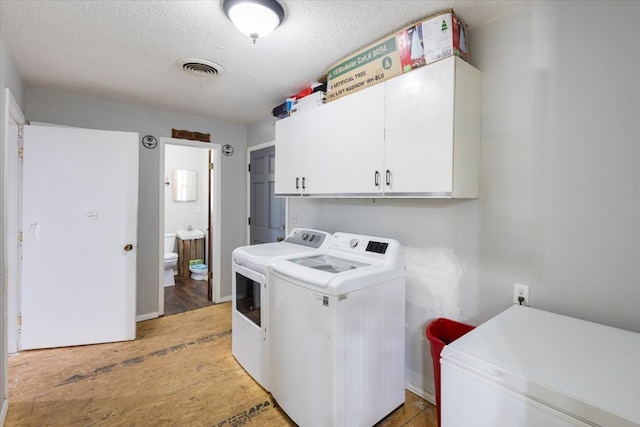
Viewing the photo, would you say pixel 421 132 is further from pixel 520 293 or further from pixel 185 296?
pixel 185 296

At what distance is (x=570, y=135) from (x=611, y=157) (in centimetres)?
19

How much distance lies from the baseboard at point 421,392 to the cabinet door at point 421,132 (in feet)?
4.35

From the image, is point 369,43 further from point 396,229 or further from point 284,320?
point 284,320

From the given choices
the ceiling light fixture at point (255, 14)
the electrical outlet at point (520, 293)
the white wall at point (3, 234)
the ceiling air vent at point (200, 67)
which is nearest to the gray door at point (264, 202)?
the ceiling air vent at point (200, 67)

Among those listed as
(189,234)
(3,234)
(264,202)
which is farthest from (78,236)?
(189,234)

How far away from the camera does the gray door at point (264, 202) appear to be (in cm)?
342

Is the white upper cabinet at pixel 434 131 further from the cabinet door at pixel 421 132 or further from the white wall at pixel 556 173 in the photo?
the white wall at pixel 556 173

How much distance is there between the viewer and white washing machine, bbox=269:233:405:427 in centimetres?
151

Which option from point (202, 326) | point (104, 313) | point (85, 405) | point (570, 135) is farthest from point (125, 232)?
point (570, 135)

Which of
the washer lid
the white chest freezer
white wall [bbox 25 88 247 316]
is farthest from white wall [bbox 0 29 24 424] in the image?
the white chest freezer

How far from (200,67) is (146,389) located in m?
2.35

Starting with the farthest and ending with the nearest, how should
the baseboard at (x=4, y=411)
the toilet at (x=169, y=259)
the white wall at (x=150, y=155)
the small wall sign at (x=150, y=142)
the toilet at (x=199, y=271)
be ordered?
the toilet at (x=199, y=271), the toilet at (x=169, y=259), the small wall sign at (x=150, y=142), the white wall at (x=150, y=155), the baseboard at (x=4, y=411)

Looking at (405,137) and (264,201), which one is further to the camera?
(264,201)

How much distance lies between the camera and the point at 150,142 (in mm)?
3283
